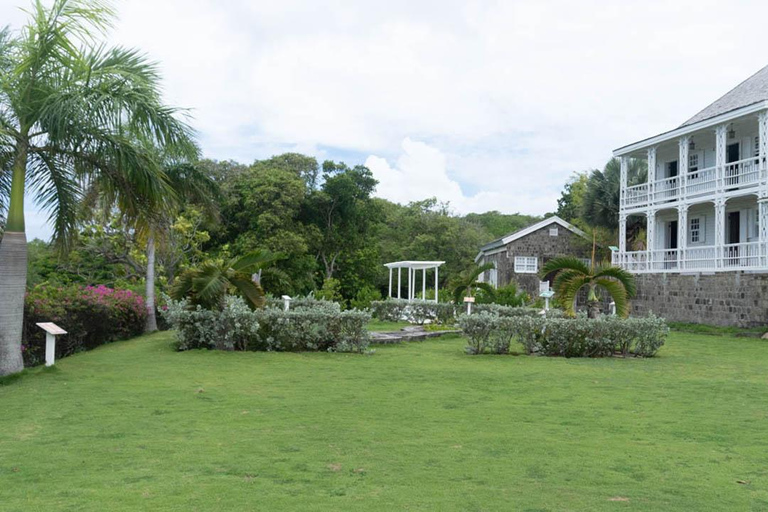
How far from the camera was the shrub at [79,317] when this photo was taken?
11055 millimetres

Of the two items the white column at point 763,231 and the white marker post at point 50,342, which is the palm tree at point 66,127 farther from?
the white column at point 763,231

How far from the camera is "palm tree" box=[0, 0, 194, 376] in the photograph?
9125mm

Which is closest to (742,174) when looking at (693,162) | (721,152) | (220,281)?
(721,152)

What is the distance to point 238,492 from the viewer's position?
14.0ft

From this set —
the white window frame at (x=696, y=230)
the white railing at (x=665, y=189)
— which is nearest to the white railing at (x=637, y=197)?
the white railing at (x=665, y=189)

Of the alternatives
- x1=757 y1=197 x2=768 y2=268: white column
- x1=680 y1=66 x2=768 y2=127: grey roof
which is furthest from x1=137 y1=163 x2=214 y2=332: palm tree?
x1=680 y1=66 x2=768 y2=127: grey roof

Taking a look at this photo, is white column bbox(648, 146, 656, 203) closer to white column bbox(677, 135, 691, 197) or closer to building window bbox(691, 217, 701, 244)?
white column bbox(677, 135, 691, 197)

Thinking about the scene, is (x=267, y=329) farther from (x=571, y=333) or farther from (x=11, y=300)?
(x=571, y=333)

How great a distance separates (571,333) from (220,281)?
6.69 m

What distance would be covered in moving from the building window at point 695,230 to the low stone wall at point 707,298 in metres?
2.93

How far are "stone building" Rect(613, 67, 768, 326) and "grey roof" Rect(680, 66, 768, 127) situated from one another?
0.06 m

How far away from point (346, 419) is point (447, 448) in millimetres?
1453

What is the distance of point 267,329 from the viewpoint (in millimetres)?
13008

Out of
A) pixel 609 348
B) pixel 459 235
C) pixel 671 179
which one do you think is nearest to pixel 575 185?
pixel 459 235
